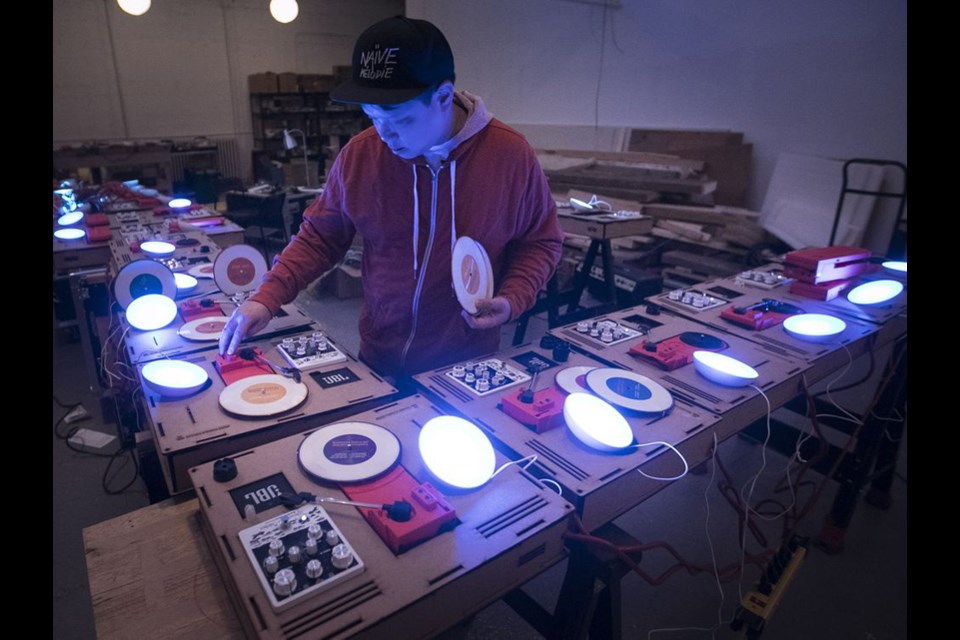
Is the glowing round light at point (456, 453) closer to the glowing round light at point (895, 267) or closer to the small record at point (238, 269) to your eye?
the small record at point (238, 269)

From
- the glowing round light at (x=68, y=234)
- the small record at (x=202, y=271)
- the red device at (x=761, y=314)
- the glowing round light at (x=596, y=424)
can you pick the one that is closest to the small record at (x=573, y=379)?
the glowing round light at (x=596, y=424)

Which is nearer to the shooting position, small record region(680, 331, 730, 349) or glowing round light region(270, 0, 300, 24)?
small record region(680, 331, 730, 349)

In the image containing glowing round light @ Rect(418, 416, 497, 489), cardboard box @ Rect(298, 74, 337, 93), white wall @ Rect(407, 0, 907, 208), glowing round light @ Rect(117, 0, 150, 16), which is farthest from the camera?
cardboard box @ Rect(298, 74, 337, 93)

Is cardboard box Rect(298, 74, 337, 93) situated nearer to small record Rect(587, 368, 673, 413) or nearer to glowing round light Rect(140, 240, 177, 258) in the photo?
glowing round light Rect(140, 240, 177, 258)

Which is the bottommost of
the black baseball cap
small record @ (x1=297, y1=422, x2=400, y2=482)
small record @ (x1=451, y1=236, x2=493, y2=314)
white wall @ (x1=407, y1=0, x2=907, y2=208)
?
small record @ (x1=297, y1=422, x2=400, y2=482)

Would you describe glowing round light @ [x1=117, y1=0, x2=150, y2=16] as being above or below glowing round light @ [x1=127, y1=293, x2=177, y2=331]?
above

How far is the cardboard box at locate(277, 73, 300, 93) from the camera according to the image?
27.1 feet

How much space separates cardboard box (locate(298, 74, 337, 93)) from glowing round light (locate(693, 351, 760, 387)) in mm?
8431

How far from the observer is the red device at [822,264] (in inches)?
76.7

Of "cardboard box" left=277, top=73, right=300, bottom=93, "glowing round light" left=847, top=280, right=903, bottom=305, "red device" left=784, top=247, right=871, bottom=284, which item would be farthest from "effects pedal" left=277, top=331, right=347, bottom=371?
"cardboard box" left=277, top=73, right=300, bottom=93

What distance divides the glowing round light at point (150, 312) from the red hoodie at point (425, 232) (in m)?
0.39

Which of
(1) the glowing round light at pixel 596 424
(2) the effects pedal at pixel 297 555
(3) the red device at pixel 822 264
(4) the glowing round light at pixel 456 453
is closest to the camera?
(2) the effects pedal at pixel 297 555

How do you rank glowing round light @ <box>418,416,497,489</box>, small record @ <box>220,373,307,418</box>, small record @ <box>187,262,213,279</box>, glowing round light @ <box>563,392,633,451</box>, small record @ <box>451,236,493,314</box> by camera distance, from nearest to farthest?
glowing round light @ <box>418,416,497,489</box>
glowing round light @ <box>563,392,633,451</box>
small record @ <box>220,373,307,418</box>
small record @ <box>451,236,493,314</box>
small record @ <box>187,262,213,279</box>
